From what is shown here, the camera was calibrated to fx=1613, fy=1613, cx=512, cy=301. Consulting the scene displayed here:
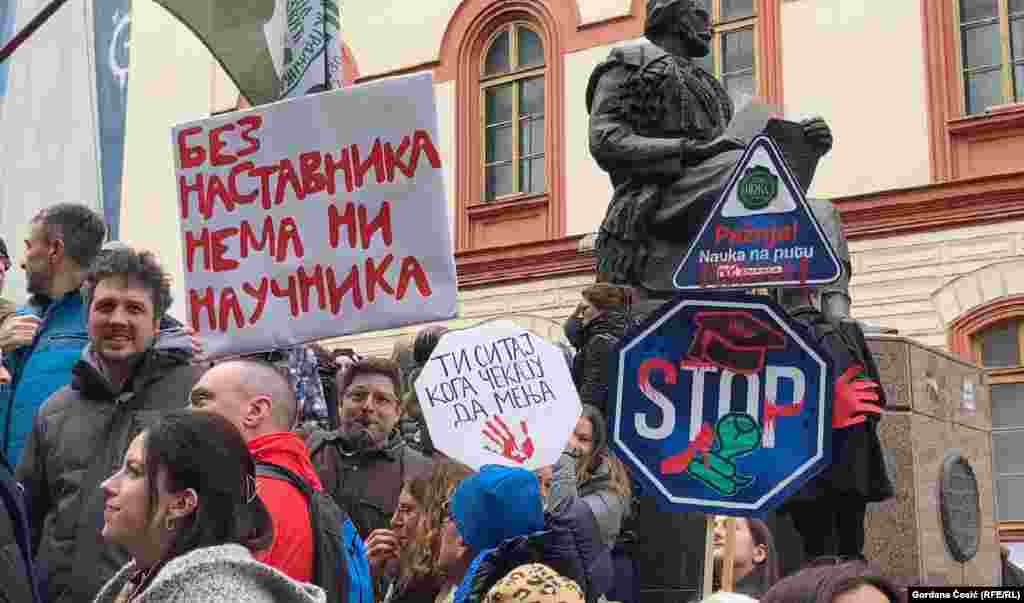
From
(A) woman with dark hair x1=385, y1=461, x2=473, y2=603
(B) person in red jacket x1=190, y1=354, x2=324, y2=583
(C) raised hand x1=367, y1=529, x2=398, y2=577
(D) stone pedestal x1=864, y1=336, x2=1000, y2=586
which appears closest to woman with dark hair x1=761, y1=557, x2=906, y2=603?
(B) person in red jacket x1=190, y1=354, x2=324, y2=583

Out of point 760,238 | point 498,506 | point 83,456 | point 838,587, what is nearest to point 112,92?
point 83,456

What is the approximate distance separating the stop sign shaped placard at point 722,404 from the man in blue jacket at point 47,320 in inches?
66.9

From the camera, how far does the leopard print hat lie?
127 inches

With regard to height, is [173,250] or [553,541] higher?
[173,250]

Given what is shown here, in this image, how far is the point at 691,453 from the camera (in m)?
4.21

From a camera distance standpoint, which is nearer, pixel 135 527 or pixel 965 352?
pixel 135 527

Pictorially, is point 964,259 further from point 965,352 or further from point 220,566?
point 220,566

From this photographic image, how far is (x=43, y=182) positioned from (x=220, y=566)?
14.4 feet

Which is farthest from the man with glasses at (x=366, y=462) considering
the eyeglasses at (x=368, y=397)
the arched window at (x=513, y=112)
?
the arched window at (x=513, y=112)

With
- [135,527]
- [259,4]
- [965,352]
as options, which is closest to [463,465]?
[259,4]

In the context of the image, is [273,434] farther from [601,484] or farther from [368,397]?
[368,397]

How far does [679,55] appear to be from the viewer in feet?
22.0

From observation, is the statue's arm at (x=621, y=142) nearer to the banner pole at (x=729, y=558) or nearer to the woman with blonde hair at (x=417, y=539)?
the woman with blonde hair at (x=417, y=539)

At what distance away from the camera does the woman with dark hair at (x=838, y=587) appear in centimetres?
226
